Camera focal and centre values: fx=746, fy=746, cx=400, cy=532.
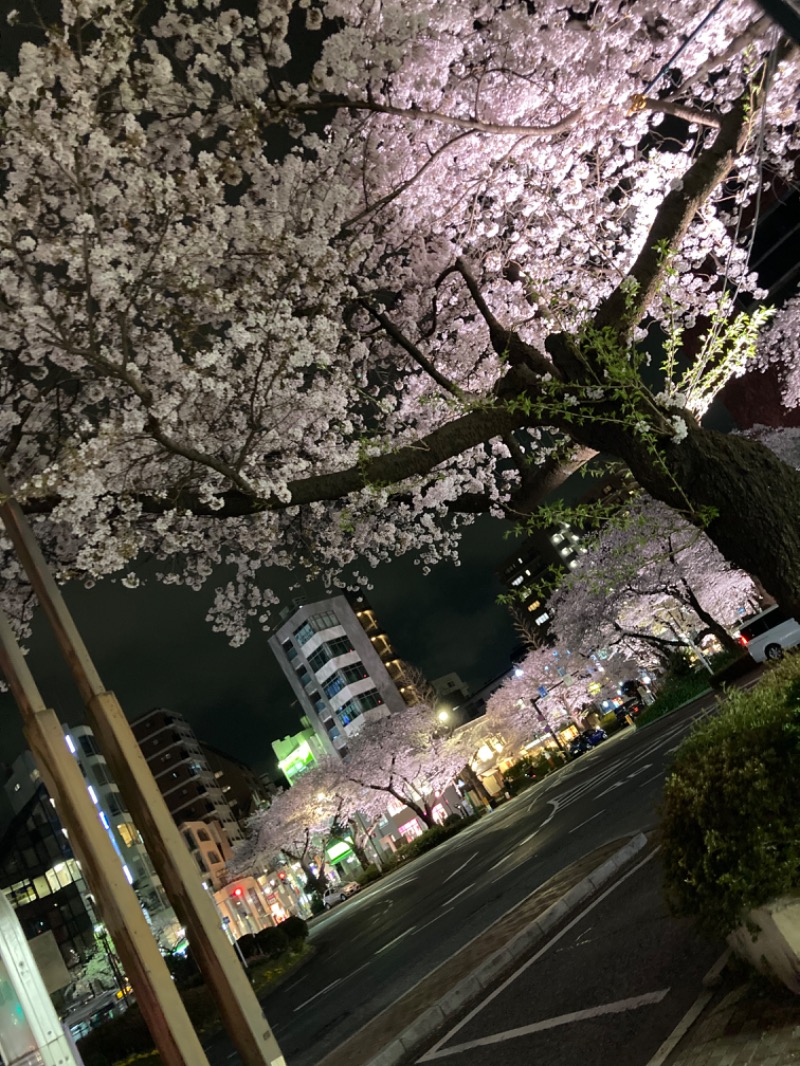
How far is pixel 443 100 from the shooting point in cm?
1020

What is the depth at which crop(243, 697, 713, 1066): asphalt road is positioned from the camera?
419 inches

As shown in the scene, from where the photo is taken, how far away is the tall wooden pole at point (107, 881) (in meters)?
3.59

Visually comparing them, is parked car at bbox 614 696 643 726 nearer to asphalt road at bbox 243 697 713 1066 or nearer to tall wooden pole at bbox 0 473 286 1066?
asphalt road at bbox 243 697 713 1066

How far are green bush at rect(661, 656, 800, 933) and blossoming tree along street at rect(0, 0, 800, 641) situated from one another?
2.87 meters

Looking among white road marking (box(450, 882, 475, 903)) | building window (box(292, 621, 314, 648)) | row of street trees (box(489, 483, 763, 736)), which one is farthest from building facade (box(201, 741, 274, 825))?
white road marking (box(450, 882, 475, 903))

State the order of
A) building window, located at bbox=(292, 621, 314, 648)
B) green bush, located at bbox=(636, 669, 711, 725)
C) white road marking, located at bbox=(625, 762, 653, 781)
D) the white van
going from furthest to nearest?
building window, located at bbox=(292, 621, 314, 648) → green bush, located at bbox=(636, 669, 711, 725) → the white van → white road marking, located at bbox=(625, 762, 653, 781)

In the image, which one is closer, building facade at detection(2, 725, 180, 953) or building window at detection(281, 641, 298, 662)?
building facade at detection(2, 725, 180, 953)

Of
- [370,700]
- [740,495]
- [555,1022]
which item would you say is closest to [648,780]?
[740,495]

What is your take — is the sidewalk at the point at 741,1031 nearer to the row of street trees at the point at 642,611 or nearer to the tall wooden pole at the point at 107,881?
the tall wooden pole at the point at 107,881

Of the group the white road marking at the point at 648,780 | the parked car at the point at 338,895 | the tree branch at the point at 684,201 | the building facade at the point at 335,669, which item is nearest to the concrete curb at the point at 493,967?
the white road marking at the point at 648,780

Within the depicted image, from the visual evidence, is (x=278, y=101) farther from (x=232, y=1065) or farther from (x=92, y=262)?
(x=232, y=1065)

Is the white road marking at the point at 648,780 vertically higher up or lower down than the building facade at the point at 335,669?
A: lower down

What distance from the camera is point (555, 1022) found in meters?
5.68

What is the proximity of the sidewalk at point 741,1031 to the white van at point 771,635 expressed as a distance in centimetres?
2137
